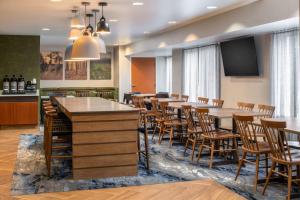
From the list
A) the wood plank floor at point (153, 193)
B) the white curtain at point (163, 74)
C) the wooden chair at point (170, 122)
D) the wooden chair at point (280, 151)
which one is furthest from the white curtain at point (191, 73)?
the wooden chair at point (280, 151)

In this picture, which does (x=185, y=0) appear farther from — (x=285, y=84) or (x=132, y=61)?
(x=132, y=61)

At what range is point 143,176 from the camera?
17.0 feet

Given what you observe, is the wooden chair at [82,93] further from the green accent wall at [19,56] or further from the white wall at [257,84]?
the white wall at [257,84]

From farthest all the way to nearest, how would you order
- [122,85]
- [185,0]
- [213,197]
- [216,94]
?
[122,85]
[216,94]
[185,0]
[213,197]

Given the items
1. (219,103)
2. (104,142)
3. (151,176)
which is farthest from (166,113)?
(104,142)

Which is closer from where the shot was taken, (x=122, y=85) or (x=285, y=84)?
(x=285, y=84)

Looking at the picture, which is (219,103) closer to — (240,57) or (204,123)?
(240,57)

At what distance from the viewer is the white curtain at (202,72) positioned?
31.0 ft

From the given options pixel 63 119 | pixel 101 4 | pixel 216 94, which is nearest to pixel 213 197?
pixel 63 119

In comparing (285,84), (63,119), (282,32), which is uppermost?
(282,32)

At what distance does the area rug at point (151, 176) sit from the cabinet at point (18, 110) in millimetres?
3498

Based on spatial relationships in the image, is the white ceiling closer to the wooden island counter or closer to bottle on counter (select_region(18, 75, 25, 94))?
bottle on counter (select_region(18, 75, 25, 94))

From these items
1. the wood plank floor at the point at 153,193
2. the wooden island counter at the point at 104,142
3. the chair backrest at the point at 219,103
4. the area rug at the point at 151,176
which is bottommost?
the wood plank floor at the point at 153,193

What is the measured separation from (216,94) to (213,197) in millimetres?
5286
